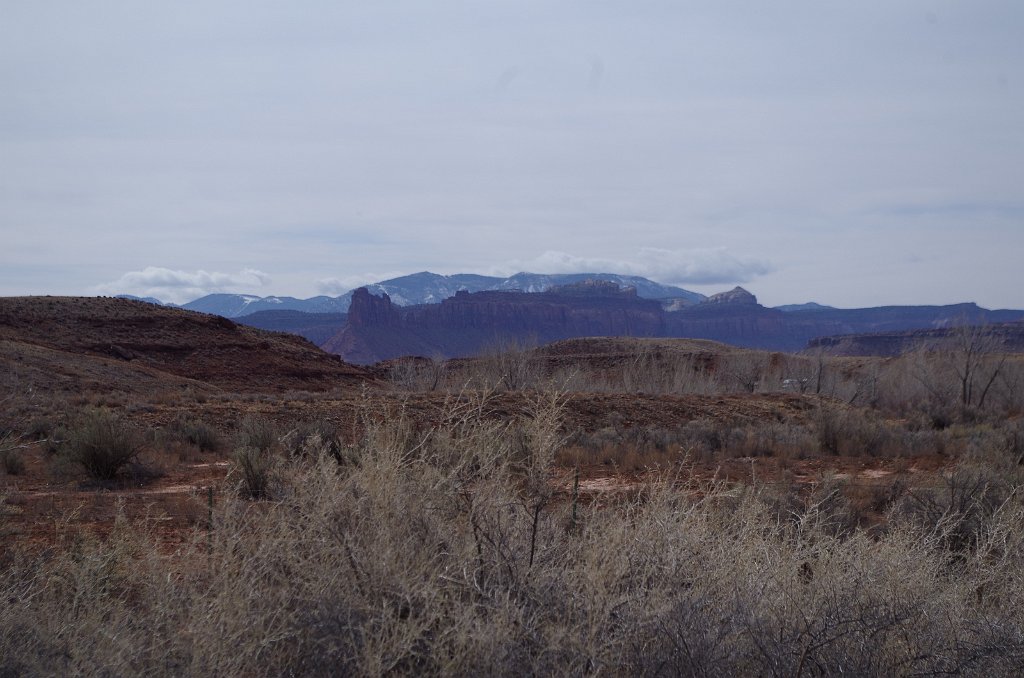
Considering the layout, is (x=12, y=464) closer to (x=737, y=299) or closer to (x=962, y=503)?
(x=962, y=503)

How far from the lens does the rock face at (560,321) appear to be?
412 feet

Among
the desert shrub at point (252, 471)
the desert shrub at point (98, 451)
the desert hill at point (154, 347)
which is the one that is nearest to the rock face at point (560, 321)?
the desert hill at point (154, 347)

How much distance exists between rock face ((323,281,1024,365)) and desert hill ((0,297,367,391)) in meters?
51.2

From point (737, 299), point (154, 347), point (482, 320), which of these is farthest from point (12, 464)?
point (737, 299)

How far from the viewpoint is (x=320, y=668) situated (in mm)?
3736

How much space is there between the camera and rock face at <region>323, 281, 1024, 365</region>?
A: 412 ft

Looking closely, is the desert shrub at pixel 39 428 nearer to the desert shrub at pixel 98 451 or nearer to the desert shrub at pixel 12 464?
the desert shrub at pixel 12 464

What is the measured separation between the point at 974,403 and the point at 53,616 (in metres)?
38.3

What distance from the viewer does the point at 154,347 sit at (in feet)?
151

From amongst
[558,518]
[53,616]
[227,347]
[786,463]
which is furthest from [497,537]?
[227,347]

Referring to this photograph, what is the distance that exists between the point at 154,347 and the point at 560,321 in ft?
382

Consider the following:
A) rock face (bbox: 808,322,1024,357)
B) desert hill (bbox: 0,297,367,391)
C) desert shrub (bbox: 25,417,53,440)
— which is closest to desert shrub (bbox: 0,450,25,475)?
desert shrub (bbox: 25,417,53,440)

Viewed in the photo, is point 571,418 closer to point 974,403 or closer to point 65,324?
point 974,403

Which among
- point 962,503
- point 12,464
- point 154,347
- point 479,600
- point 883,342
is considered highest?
point 479,600
